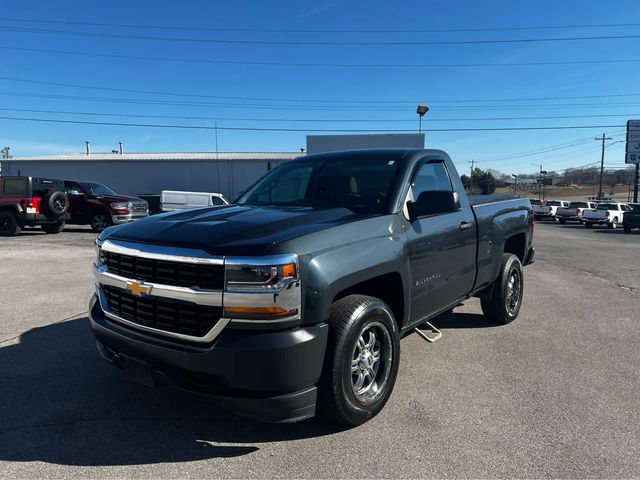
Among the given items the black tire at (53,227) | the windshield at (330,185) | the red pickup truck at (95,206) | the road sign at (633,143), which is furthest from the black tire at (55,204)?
the road sign at (633,143)

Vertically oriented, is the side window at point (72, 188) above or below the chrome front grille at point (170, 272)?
above

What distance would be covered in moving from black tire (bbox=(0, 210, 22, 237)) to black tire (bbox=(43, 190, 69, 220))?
96 cm

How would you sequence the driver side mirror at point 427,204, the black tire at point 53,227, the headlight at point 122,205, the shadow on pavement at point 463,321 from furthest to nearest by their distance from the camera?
1. the headlight at point 122,205
2. the black tire at point 53,227
3. the shadow on pavement at point 463,321
4. the driver side mirror at point 427,204

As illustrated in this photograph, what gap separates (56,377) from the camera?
4.06 meters

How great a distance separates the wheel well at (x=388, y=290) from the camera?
11.4 ft

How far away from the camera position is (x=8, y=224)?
15.8 metres

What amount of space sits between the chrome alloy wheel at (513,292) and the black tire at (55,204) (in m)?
15.0

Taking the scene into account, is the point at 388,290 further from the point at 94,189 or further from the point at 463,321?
the point at 94,189

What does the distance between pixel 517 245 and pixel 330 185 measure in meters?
3.41

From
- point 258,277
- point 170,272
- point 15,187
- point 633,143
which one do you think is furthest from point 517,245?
point 633,143

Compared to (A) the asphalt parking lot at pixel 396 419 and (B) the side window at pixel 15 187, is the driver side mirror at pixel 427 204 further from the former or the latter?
(B) the side window at pixel 15 187

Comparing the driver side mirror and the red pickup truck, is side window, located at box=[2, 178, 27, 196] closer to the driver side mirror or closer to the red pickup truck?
the red pickup truck

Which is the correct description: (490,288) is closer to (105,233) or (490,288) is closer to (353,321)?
(353,321)

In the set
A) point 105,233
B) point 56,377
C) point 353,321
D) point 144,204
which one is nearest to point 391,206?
point 353,321
